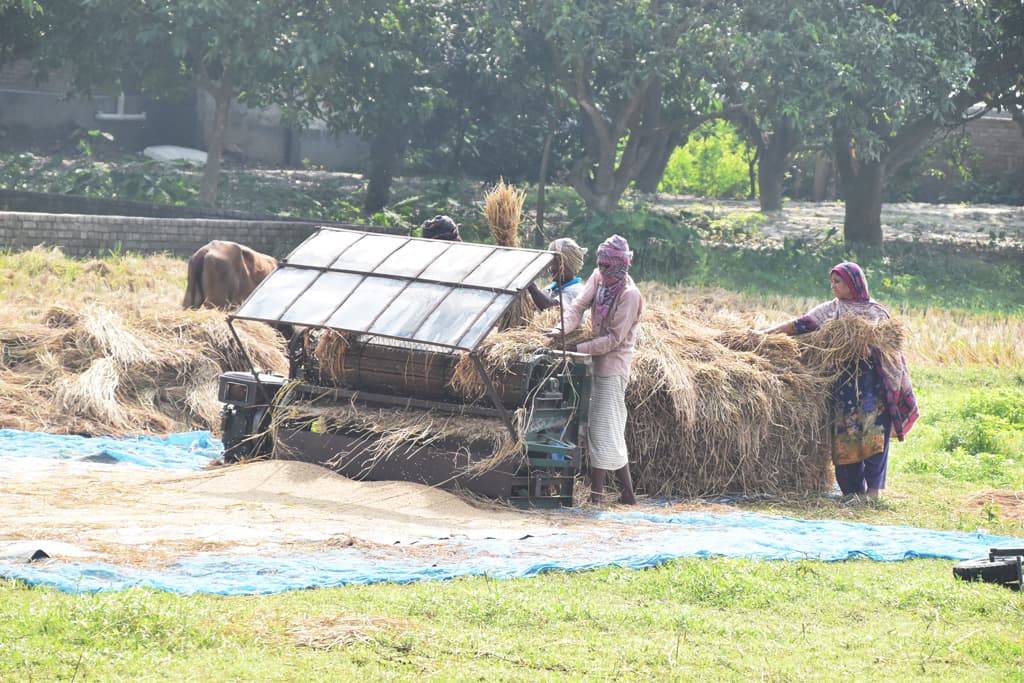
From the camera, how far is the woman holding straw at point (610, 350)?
910 centimetres

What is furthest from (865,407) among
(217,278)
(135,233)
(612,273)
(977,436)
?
(135,233)

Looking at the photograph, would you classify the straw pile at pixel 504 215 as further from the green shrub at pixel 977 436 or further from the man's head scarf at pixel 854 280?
the green shrub at pixel 977 436

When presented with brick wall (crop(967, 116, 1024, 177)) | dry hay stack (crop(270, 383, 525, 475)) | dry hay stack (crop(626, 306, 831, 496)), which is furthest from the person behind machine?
brick wall (crop(967, 116, 1024, 177))

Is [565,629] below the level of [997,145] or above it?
below

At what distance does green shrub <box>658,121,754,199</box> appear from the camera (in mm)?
42844

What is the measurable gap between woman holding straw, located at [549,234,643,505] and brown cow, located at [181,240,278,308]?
234 inches

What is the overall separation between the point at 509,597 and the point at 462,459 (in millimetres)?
2733

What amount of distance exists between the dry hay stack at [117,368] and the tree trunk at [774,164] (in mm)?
19905

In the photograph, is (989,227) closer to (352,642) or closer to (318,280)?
(318,280)

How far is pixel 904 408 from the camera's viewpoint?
1006cm

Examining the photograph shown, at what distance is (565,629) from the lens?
5.75 m

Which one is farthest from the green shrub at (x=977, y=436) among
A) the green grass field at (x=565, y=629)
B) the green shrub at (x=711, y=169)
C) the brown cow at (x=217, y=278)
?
the green shrub at (x=711, y=169)

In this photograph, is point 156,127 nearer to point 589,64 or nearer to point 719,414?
point 589,64

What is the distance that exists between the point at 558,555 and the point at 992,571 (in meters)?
2.11
